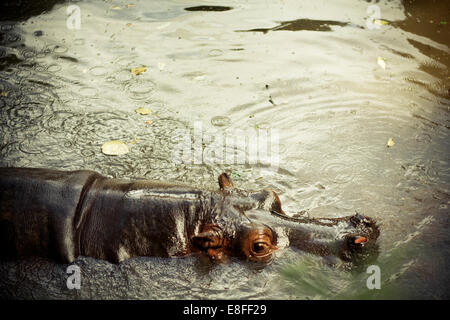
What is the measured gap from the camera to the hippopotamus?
3.96 metres

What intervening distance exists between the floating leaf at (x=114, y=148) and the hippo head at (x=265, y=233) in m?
2.34

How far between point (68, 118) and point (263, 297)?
4.54 metres

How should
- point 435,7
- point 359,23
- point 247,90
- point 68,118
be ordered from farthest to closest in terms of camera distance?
point 435,7 → point 359,23 → point 247,90 → point 68,118

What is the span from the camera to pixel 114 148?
6.02m

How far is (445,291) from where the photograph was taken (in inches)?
160

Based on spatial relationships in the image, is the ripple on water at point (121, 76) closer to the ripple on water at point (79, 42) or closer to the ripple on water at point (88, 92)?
the ripple on water at point (88, 92)

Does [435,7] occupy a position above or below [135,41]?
above

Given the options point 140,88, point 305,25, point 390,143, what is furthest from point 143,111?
point 305,25

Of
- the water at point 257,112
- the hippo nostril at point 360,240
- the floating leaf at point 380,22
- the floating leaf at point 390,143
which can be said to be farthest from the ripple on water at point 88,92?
the floating leaf at point 380,22

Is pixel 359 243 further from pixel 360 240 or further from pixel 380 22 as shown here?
pixel 380 22

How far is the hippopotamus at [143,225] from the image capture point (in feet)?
13.0

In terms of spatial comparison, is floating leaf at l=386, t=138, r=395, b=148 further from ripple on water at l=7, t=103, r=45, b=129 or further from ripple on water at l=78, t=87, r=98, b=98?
ripple on water at l=7, t=103, r=45, b=129

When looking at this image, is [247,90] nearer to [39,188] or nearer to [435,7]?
[39,188]
